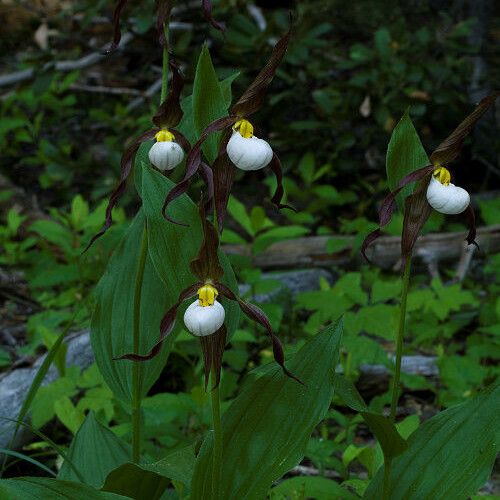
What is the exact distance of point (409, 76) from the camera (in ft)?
10.6

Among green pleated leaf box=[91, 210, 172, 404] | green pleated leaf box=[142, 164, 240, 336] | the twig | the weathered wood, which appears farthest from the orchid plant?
the twig

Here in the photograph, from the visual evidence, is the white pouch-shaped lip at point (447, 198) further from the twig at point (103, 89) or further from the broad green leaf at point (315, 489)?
the twig at point (103, 89)

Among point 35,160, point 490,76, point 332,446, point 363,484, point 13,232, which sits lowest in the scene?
point 363,484

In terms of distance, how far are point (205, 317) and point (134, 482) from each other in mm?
468

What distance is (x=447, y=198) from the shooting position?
112cm

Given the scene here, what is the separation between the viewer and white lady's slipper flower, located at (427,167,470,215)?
112 cm

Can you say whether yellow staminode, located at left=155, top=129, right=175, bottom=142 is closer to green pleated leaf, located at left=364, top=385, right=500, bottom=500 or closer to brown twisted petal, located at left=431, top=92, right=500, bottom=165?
brown twisted petal, located at left=431, top=92, right=500, bottom=165

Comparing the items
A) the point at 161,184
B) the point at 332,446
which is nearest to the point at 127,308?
the point at 161,184

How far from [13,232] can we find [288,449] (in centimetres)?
210

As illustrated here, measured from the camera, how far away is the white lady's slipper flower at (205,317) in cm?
101

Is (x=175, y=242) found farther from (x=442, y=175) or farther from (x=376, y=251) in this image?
(x=376, y=251)

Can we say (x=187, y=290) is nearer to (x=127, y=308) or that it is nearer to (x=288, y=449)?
(x=288, y=449)

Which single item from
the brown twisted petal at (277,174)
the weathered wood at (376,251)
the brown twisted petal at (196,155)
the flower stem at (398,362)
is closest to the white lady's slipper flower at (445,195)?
the flower stem at (398,362)

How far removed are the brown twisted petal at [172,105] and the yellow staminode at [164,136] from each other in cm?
1
